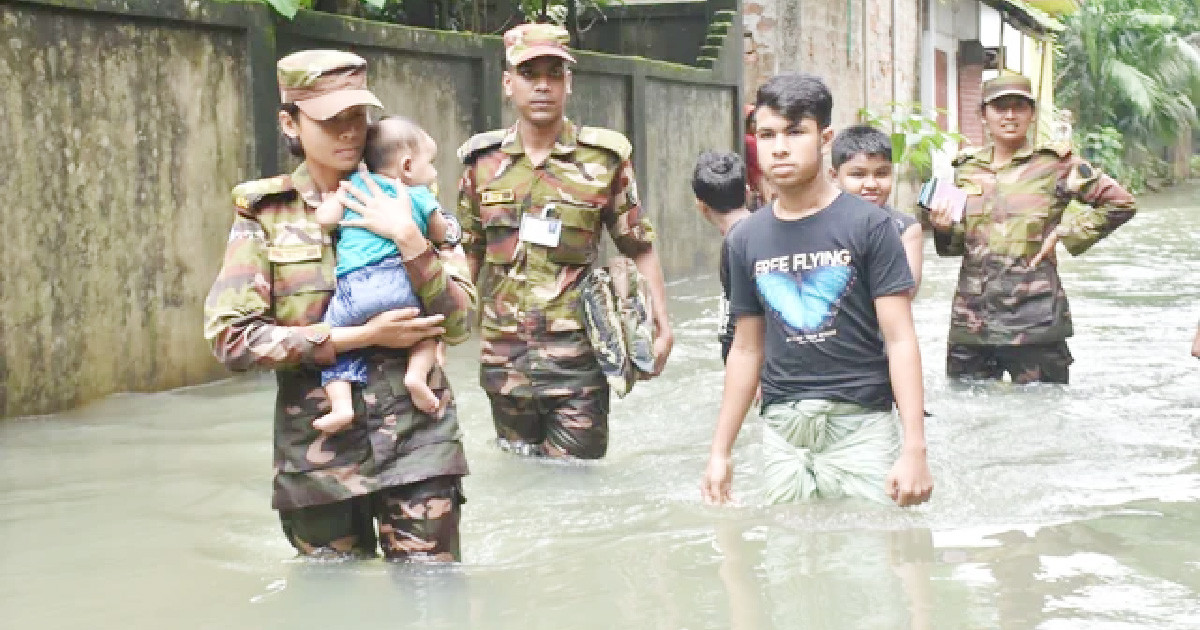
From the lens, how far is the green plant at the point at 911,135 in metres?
20.3

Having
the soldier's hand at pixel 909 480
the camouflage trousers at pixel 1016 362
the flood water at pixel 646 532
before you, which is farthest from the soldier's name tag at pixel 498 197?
the camouflage trousers at pixel 1016 362

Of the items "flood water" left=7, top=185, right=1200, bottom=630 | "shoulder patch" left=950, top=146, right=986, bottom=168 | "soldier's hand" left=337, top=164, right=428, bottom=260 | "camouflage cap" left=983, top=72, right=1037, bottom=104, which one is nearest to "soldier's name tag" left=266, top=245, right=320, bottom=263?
"soldier's hand" left=337, top=164, right=428, bottom=260

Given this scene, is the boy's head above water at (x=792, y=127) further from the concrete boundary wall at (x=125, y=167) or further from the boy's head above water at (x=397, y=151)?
the concrete boundary wall at (x=125, y=167)

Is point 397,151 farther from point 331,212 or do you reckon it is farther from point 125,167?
point 125,167

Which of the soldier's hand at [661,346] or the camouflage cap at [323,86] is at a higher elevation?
the camouflage cap at [323,86]

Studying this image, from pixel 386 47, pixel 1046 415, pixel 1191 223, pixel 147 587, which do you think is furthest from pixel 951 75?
pixel 147 587

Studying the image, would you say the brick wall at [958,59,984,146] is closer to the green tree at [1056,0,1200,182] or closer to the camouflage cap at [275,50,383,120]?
the green tree at [1056,0,1200,182]

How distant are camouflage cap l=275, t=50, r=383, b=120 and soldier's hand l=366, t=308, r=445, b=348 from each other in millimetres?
543

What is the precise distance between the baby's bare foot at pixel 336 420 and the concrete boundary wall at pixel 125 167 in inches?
153

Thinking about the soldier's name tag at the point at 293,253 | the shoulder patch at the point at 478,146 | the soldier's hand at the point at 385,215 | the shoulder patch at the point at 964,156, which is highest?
the shoulder patch at the point at 478,146

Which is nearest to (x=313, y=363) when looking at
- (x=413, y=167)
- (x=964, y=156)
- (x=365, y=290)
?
(x=365, y=290)

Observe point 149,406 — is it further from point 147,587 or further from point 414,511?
point 414,511

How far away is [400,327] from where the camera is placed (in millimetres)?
4395

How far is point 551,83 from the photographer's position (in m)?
6.43
